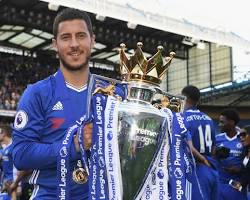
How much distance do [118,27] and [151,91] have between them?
19.0 m

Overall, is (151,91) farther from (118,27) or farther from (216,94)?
(216,94)

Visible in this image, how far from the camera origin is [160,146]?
1.89 meters

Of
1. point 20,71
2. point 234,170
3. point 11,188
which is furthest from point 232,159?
point 20,71

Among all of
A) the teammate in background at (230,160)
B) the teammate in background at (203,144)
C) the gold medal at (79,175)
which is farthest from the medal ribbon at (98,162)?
the teammate in background at (230,160)

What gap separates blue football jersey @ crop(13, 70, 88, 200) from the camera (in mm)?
1900

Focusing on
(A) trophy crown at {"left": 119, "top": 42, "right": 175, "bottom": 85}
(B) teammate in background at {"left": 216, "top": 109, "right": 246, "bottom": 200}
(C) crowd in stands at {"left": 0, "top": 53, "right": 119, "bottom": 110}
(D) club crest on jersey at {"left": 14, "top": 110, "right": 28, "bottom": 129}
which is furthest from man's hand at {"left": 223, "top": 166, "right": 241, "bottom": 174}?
(C) crowd in stands at {"left": 0, "top": 53, "right": 119, "bottom": 110}

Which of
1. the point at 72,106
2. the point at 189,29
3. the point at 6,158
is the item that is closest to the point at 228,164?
the point at 6,158

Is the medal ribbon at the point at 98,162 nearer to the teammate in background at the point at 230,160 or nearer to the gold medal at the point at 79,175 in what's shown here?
the gold medal at the point at 79,175

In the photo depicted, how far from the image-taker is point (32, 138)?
1.95 meters

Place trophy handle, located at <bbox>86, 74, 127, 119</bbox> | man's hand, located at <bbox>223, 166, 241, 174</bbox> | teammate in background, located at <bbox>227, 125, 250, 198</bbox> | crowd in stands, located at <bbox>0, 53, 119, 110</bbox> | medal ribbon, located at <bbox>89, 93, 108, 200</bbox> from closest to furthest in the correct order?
1. medal ribbon, located at <bbox>89, 93, 108, 200</bbox>
2. trophy handle, located at <bbox>86, 74, 127, 119</bbox>
3. teammate in background, located at <bbox>227, 125, 250, 198</bbox>
4. man's hand, located at <bbox>223, 166, 241, 174</bbox>
5. crowd in stands, located at <bbox>0, 53, 119, 110</bbox>

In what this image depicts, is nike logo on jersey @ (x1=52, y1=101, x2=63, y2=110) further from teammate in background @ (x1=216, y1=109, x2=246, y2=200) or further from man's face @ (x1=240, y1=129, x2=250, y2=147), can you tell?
teammate in background @ (x1=216, y1=109, x2=246, y2=200)

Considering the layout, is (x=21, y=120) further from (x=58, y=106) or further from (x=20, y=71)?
(x=20, y=71)

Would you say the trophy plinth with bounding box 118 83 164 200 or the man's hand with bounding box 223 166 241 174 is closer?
the trophy plinth with bounding box 118 83 164 200

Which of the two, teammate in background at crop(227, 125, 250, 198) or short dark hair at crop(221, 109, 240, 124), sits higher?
short dark hair at crop(221, 109, 240, 124)
